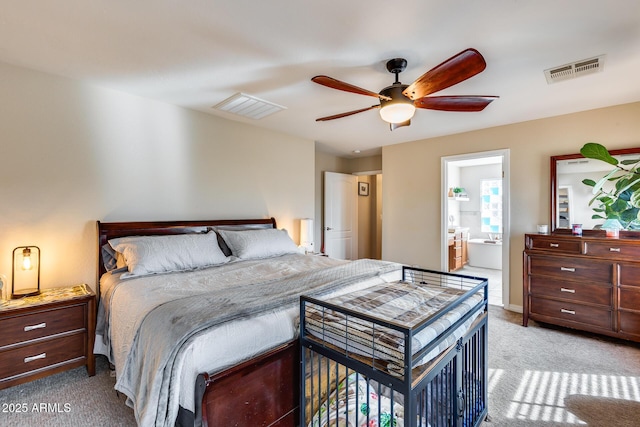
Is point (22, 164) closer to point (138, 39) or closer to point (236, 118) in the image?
point (138, 39)

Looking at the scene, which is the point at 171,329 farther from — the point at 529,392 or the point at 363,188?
the point at 363,188

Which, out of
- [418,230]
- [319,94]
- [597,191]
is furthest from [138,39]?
[597,191]

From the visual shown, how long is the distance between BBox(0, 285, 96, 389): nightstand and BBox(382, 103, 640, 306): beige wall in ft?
13.5

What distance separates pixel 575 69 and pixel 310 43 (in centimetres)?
213

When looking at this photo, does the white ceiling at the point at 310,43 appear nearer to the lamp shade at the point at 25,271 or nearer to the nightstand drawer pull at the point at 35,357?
the lamp shade at the point at 25,271

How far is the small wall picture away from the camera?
253 inches

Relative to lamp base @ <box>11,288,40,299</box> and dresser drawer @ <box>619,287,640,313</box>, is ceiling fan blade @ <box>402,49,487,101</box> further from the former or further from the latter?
lamp base @ <box>11,288,40,299</box>

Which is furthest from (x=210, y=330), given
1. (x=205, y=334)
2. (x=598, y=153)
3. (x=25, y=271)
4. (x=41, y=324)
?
(x=598, y=153)

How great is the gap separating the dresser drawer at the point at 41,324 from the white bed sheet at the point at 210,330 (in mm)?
226

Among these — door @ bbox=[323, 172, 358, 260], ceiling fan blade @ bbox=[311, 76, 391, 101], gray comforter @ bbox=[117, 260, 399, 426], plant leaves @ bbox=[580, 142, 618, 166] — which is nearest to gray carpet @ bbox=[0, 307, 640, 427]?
gray comforter @ bbox=[117, 260, 399, 426]

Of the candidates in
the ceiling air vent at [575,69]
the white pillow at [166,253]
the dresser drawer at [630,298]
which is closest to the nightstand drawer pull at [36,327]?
the white pillow at [166,253]

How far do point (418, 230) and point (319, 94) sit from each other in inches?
112

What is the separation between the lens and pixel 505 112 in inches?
134

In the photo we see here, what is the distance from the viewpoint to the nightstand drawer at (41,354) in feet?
6.50
